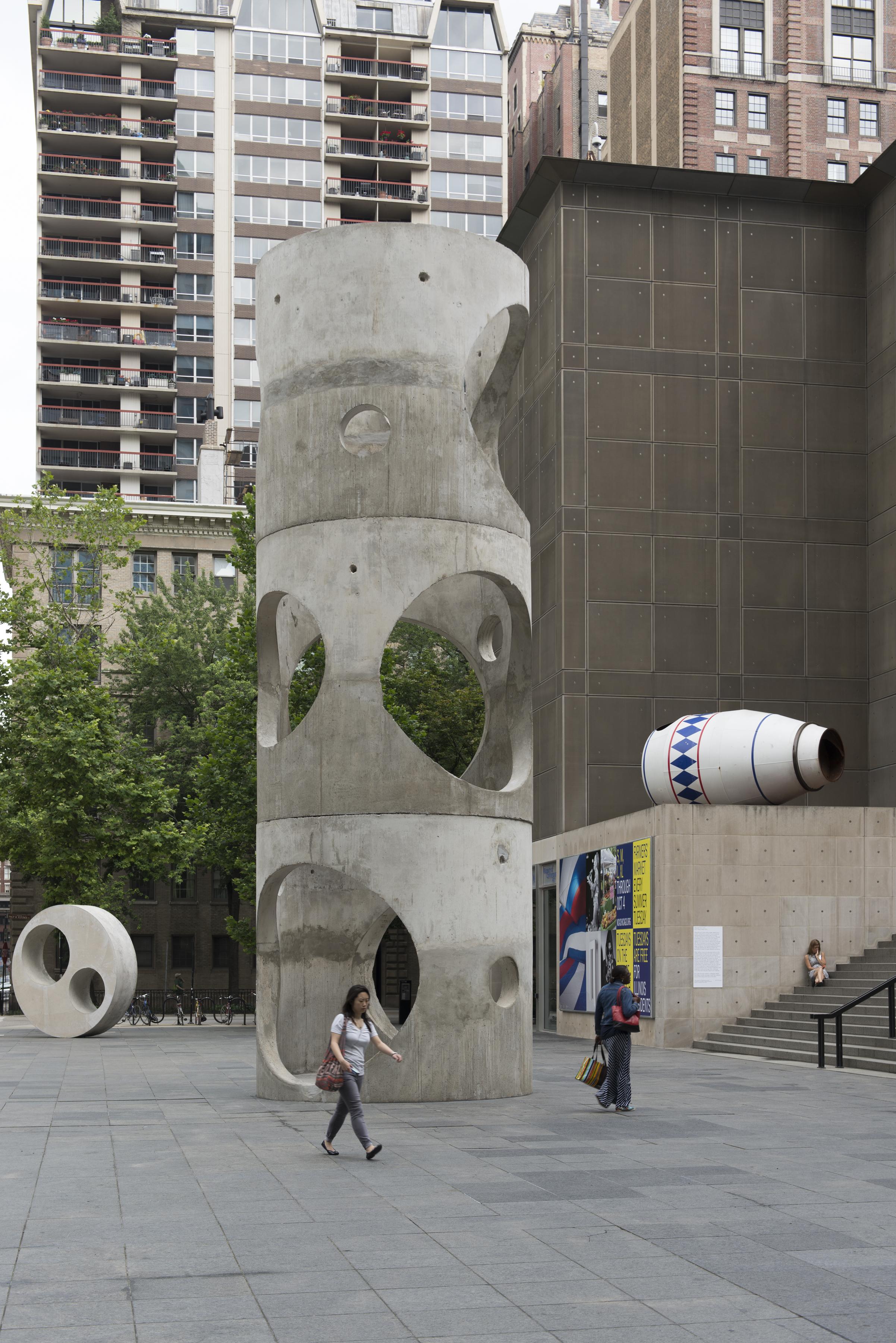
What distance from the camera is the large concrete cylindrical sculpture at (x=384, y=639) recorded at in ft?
62.3

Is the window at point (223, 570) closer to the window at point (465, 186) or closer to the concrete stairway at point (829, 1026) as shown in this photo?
the window at point (465, 186)

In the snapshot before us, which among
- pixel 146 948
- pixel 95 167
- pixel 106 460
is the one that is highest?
pixel 95 167

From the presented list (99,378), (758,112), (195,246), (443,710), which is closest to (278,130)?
(195,246)

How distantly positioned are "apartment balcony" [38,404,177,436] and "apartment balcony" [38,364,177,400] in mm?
1133

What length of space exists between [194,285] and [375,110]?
627 inches

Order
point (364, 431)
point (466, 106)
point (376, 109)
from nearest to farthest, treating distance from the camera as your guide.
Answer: point (364, 431)
point (376, 109)
point (466, 106)

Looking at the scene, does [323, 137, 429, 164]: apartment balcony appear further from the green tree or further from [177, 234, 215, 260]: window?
the green tree

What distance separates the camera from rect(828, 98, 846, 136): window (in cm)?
8144

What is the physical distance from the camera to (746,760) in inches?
1172

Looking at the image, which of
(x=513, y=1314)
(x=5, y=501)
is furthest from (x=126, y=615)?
(x=513, y=1314)

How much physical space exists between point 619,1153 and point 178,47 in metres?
93.1

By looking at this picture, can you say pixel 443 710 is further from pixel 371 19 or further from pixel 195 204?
pixel 371 19

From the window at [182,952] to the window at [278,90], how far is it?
172 ft

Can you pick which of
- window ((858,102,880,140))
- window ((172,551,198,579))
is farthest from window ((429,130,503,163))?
window ((172,551,198,579))
